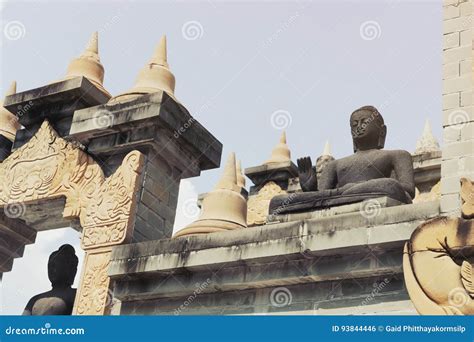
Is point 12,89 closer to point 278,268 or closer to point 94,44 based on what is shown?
point 94,44

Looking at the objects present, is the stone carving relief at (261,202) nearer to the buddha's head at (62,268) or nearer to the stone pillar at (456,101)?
the buddha's head at (62,268)

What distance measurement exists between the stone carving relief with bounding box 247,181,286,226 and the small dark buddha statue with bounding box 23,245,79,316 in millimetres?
6058

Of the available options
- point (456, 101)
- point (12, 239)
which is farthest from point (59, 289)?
point (456, 101)

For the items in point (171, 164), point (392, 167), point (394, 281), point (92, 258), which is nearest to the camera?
point (394, 281)

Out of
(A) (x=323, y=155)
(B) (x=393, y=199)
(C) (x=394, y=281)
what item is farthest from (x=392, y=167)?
(A) (x=323, y=155)

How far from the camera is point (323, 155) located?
1736 cm

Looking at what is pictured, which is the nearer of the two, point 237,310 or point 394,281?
point 394,281

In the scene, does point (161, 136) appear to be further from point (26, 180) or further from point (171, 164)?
point (26, 180)

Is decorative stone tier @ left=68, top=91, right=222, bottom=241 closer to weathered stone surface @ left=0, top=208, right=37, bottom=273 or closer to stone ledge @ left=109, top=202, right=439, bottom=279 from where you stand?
stone ledge @ left=109, top=202, right=439, bottom=279

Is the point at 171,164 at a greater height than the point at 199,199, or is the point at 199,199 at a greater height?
the point at 199,199

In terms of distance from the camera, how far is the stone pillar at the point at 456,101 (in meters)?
8.68

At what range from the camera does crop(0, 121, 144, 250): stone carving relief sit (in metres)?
10.9

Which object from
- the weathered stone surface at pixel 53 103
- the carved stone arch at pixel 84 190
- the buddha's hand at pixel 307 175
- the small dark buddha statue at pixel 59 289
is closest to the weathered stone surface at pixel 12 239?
the carved stone arch at pixel 84 190

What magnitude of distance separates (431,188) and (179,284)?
683 centimetres
